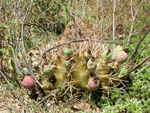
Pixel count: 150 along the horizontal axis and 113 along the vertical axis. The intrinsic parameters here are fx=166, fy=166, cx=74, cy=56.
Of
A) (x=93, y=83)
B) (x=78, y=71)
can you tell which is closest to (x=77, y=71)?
(x=78, y=71)

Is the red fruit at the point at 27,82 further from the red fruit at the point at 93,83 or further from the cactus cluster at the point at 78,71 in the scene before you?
the red fruit at the point at 93,83

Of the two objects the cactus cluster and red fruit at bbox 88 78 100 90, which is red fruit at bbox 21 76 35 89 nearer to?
the cactus cluster

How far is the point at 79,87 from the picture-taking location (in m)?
1.97

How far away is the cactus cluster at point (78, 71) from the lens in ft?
5.92

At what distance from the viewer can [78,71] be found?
189 centimetres

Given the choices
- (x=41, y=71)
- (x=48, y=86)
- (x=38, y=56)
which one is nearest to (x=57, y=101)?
(x=48, y=86)

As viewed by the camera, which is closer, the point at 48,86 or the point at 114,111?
the point at 114,111

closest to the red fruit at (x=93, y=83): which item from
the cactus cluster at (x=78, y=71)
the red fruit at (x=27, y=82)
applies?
the cactus cluster at (x=78, y=71)

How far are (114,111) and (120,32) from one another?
10.4 ft

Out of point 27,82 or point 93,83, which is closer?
point 93,83

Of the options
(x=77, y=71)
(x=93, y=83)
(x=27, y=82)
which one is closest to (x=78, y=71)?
(x=77, y=71)

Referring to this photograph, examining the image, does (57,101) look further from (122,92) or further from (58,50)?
(122,92)

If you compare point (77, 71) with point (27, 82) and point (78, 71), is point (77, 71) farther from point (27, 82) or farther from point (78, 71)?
point (27, 82)

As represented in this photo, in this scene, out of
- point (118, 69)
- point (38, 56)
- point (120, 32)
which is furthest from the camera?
point (120, 32)
